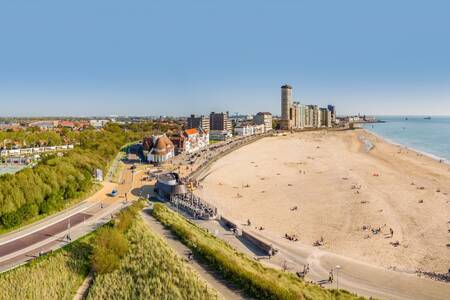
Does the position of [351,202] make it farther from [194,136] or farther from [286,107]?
[286,107]

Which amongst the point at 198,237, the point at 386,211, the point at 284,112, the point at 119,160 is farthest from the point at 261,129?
the point at 198,237

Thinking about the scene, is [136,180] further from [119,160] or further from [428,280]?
[428,280]

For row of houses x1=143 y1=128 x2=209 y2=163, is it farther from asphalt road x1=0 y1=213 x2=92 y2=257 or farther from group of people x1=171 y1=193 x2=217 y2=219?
asphalt road x1=0 y1=213 x2=92 y2=257

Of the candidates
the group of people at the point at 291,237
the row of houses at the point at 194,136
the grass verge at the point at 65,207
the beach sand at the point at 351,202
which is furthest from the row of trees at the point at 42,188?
the group of people at the point at 291,237

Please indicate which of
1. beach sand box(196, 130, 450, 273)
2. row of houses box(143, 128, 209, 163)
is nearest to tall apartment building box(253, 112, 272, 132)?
row of houses box(143, 128, 209, 163)

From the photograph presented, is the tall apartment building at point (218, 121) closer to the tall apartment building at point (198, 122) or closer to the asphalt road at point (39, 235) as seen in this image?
the tall apartment building at point (198, 122)
